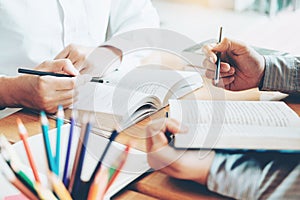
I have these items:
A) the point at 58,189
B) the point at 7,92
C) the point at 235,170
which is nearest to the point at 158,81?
the point at 7,92

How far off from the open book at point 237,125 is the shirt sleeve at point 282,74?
0.21 metres

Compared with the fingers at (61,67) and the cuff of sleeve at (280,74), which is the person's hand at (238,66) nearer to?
the cuff of sleeve at (280,74)

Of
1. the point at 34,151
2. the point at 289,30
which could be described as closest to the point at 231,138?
the point at 34,151

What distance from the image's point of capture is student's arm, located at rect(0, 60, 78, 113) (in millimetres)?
1174

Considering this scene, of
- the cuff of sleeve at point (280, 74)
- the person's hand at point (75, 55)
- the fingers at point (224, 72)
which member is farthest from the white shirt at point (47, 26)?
the cuff of sleeve at point (280, 74)

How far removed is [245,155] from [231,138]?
4 centimetres

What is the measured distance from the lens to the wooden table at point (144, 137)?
0.85m

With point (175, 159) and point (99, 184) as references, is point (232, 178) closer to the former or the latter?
point (175, 159)

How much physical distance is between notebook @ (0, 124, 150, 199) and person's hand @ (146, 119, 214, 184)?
0.04 m

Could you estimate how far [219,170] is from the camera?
0.83m

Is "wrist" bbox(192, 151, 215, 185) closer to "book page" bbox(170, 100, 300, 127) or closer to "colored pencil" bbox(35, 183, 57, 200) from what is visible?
"book page" bbox(170, 100, 300, 127)

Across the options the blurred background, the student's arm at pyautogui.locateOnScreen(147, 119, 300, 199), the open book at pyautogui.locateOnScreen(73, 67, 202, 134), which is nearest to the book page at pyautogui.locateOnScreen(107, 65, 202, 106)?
the open book at pyautogui.locateOnScreen(73, 67, 202, 134)

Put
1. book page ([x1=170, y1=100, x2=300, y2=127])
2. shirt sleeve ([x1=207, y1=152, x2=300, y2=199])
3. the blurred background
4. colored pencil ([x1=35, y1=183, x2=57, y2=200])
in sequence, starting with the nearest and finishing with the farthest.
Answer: colored pencil ([x1=35, y1=183, x2=57, y2=200]) → shirt sleeve ([x1=207, y1=152, x2=300, y2=199]) → book page ([x1=170, y1=100, x2=300, y2=127]) → the blurred background

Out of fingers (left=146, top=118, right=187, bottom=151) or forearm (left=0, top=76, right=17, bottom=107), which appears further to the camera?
forearm (left=0, top=76, right=17, bottom=107)
